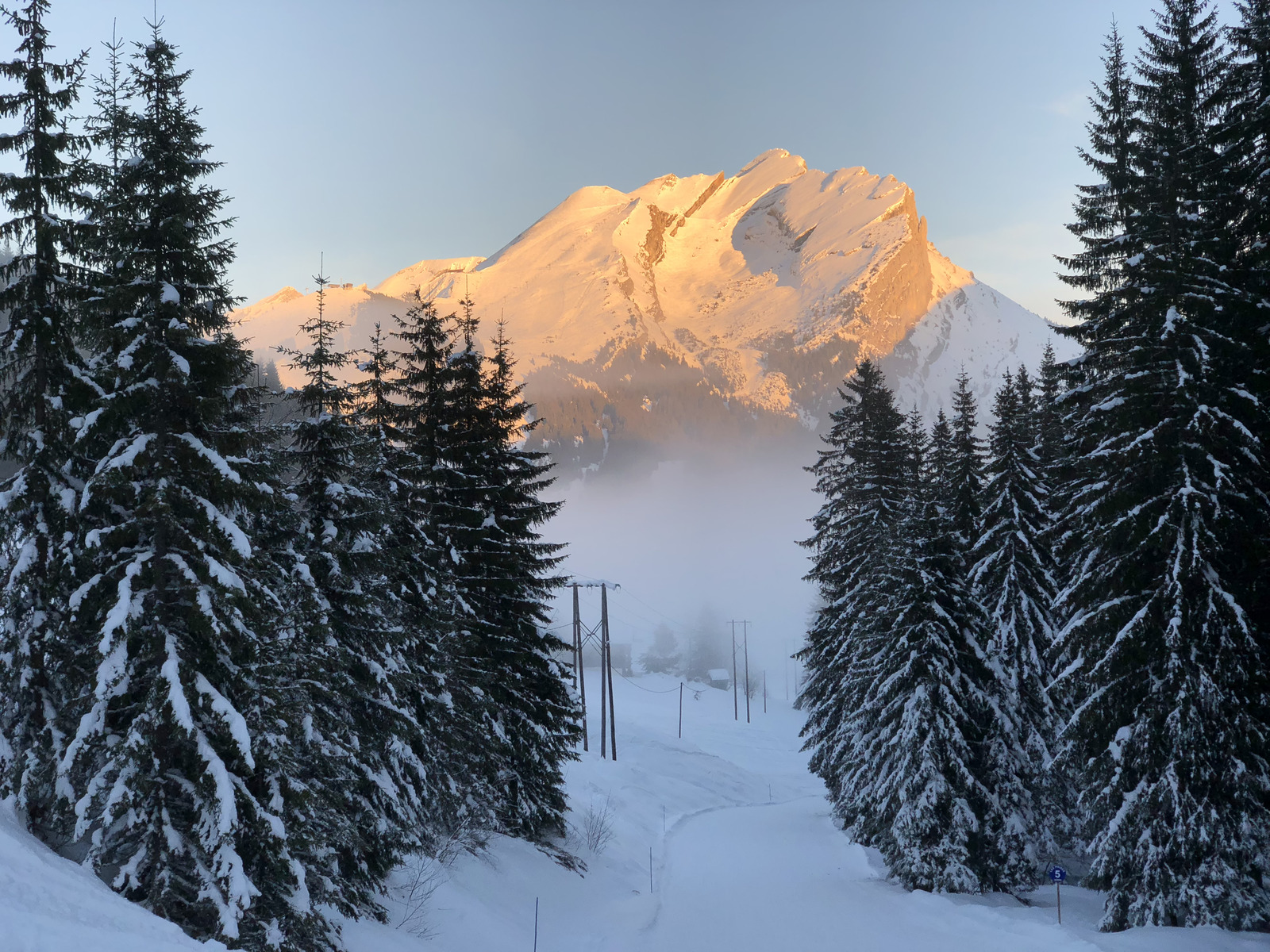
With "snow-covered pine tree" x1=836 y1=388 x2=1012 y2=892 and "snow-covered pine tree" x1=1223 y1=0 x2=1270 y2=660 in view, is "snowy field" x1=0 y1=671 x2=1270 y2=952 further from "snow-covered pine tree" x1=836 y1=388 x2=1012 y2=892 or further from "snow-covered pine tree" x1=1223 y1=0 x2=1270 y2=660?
"snow-covered pine tree" x1=1223 y1=0 x2=1270 y2=660

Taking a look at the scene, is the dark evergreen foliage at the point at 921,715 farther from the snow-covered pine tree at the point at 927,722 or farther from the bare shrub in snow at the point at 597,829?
the bare shrub in snow at the point at 597,829

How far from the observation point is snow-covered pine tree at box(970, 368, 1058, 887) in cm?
2117

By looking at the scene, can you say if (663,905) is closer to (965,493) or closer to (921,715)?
(921,715)

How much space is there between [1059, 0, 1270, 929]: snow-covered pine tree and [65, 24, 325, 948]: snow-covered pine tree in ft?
48.9

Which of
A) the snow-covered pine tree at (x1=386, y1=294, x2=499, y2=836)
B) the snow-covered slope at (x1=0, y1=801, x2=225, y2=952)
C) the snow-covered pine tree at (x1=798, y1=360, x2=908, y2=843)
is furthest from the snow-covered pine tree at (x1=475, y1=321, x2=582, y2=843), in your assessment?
the snow-covered slope at (x1=0, y1=801, x2=225, y2=952)

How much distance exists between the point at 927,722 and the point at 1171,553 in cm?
743

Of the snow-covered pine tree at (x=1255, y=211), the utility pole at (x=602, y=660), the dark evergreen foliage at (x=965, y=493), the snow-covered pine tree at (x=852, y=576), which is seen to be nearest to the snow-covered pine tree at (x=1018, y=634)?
the dark evergreen foliage at (x=965, y=493)

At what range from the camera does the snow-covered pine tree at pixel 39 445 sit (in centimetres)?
1162

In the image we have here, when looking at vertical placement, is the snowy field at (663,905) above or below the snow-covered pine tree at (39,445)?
below

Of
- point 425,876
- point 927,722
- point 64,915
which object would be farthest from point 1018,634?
point 64,915

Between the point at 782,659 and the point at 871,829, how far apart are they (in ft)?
476

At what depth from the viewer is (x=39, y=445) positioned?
12102 mm

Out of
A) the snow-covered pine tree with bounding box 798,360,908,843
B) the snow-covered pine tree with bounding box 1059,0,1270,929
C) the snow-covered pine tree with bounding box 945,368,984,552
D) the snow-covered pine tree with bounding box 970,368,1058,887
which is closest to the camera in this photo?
the snow-covered pine tree with bounding box 1059,0,1270,929

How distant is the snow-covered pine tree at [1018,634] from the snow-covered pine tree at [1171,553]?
301 cm
